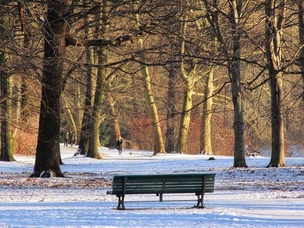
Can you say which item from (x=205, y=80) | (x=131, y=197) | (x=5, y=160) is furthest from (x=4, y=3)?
(x=205, y=80)

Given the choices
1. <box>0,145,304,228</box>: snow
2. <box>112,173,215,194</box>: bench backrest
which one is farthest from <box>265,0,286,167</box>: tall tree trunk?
<box>112,173,215,194</box>: bench backrest

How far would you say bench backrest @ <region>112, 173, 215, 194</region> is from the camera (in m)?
14.9

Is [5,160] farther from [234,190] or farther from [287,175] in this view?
[234,190]

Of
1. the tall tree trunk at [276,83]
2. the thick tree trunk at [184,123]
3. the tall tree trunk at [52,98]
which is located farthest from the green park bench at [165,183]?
the thick tree trunk at [184,123]

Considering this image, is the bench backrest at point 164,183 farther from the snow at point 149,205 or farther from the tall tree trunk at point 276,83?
the tall tree trunk at point 276,83

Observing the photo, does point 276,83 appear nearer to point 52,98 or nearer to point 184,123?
point 52,98

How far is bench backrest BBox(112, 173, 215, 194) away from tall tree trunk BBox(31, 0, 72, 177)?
23.8 feet

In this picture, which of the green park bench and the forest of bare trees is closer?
the green park bench

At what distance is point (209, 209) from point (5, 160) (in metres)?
25.8

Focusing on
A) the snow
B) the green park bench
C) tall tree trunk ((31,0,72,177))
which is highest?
tall tree trunk ((31,0,72,177))

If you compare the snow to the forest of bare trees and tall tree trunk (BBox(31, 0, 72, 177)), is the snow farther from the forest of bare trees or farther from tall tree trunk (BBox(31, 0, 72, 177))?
the forest of bare trees

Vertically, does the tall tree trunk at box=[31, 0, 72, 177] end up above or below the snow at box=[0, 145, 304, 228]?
above

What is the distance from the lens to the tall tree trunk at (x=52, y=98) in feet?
72.4

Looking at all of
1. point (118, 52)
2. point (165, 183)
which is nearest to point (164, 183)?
point (165, 183)
